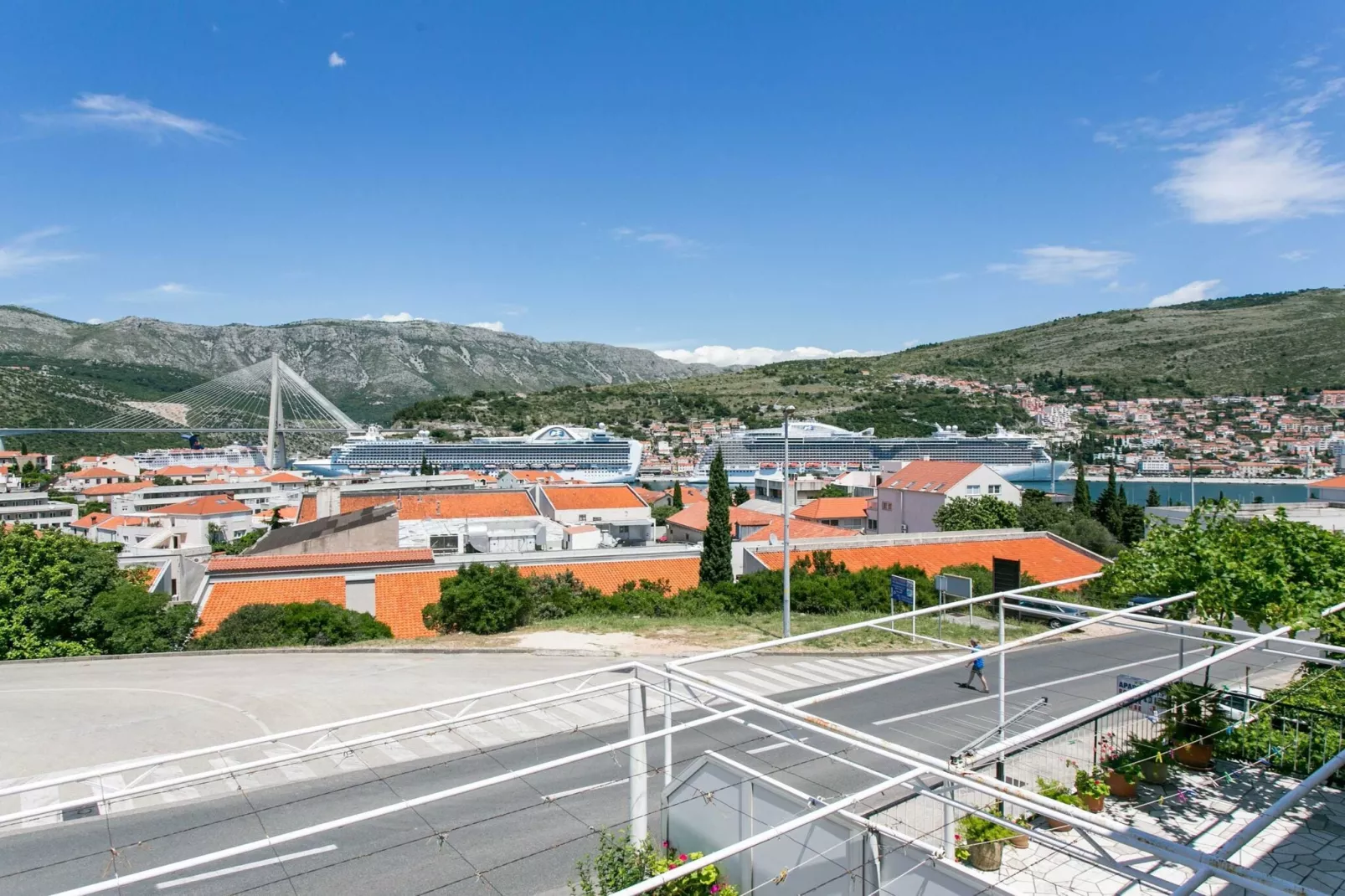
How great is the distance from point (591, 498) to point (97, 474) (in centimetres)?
7143

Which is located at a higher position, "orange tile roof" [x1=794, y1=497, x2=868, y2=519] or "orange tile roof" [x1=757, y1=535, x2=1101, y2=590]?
"orange tile roof" [x1=757, y1=535, x2=1101, y2=590]

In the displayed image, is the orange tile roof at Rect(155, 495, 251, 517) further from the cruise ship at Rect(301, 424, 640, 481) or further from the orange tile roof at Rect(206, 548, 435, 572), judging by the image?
the cruise ship at Rect(301, 424, 640, 481)

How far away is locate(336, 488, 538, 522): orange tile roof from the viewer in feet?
133

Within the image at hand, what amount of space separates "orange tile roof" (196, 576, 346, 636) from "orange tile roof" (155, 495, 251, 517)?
37855mm

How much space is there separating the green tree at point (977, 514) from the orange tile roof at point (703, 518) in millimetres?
→ 8250

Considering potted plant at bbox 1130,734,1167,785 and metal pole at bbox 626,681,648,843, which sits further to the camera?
potted plant at bbox 1130,734,1167,785

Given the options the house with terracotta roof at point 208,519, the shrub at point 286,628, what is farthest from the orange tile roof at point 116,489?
the shrub at point 286,628

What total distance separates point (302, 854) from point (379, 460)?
103m

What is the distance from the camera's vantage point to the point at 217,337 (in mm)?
196625

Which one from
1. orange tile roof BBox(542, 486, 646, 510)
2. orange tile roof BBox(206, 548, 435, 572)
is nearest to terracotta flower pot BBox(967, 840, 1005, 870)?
orange tile roof BBox(206, 548, 435, 572)

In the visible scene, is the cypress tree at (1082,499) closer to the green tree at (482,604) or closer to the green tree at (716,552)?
the green tree at (716,552)

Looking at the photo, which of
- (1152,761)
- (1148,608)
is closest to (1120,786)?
(1152,761)

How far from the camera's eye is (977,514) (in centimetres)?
3631

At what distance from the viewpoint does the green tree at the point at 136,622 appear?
1638cm
